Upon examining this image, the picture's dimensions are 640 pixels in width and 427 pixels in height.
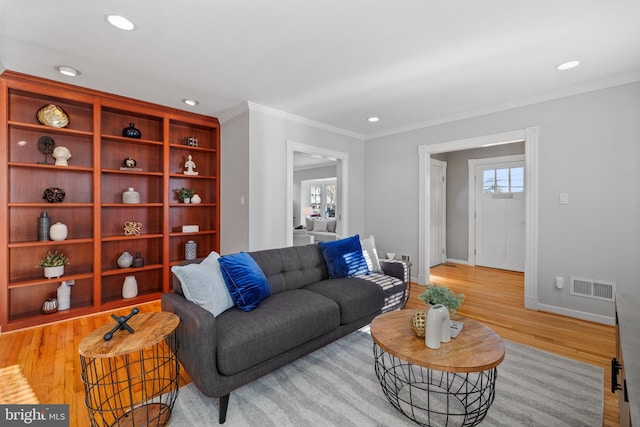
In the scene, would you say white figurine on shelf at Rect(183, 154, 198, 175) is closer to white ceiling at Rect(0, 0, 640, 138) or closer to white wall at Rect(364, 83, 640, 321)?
white ceiling at Rect(0, 0, 640, 138)

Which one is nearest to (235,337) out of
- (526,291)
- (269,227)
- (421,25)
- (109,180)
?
(269,227)

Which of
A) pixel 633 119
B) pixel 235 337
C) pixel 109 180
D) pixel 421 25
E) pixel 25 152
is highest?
pixel 421 25

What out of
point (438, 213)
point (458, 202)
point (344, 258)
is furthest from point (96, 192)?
point (458, 202)

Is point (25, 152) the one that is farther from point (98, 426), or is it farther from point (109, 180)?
point (98, 426)

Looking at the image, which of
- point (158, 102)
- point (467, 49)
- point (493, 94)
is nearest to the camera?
point (467, 49)

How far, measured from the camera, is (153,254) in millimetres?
4031

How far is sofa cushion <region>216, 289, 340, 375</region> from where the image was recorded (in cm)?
172

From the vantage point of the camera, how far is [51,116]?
3.09 metres

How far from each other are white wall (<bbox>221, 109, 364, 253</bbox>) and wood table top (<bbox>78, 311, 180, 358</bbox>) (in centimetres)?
197

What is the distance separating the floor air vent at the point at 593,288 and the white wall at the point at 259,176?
135 inches

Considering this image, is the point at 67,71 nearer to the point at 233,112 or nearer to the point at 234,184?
the point at 233,112

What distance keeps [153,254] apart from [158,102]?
6.62 ft

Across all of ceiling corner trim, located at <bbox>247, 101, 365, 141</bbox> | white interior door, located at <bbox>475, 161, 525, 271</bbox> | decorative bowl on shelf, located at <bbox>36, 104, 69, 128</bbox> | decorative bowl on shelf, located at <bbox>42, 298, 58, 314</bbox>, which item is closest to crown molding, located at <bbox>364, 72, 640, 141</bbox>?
ceiling corner trim, located at <bbox>247, 101, 365, 141</bbox>

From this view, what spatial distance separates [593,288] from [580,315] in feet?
1.08
